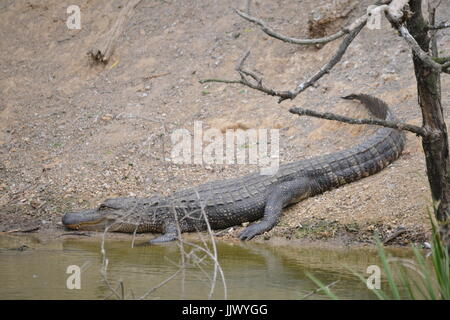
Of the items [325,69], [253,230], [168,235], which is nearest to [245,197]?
[253,230]

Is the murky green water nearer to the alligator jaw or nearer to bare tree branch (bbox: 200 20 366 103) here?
the alligator jaw

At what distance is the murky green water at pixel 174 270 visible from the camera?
4.50 metres

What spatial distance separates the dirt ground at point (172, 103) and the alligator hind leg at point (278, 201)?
125 millimetres

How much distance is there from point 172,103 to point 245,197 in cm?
374

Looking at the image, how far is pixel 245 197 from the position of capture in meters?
7.62

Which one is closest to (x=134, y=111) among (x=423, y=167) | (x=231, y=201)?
(x=231, y=201)

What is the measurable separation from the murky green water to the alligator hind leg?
0.38 meters

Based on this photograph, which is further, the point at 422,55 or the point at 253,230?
the point at 253,230

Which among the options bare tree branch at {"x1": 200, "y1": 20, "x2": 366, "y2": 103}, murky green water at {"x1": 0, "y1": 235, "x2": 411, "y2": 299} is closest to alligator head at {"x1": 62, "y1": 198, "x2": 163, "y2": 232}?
murky green water at {"x1": 0, "y1": 235, "x2": 411, "y2": 299}

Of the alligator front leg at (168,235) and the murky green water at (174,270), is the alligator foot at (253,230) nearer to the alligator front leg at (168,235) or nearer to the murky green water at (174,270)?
the murky green water at (174,270)

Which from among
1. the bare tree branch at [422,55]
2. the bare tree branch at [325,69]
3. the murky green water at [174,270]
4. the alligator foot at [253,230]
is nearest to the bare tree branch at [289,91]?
the bare tree branch at [325,69]

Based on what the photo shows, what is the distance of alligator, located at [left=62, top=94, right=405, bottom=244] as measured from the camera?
7602 millimetres

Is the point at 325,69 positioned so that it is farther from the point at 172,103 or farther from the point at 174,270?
the point at 172,103
